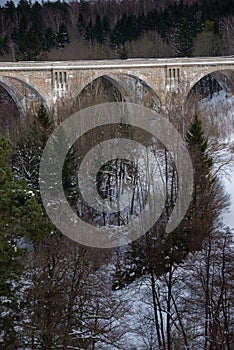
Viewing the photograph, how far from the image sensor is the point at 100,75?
110 feet

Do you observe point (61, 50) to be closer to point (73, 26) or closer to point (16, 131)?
point (73, 26)

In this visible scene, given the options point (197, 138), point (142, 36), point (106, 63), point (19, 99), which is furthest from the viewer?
point (142, 36)

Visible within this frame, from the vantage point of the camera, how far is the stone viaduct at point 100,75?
105ft

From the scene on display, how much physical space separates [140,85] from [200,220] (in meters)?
19.0

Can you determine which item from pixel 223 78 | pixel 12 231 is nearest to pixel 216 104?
pixel 223 78

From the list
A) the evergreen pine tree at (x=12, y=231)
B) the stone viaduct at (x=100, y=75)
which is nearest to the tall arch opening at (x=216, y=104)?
the stone viaduct at (x=100, y=75)

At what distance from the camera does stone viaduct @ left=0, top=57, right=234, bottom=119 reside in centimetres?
3191

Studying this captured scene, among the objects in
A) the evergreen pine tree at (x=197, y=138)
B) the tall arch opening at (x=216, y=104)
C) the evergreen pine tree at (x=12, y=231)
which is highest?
the tall arch opening at (x=216, y=104)

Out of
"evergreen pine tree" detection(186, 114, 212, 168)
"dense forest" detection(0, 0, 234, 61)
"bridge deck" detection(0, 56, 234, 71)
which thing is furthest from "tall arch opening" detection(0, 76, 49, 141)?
"dense forest" detection(0, 0, 234, 61)

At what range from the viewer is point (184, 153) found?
840 inches

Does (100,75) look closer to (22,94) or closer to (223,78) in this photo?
(22,94)

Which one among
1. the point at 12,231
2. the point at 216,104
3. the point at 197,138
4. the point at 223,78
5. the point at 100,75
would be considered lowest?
the point at 12,231

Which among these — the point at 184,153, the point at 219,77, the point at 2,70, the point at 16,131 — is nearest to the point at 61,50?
the point at 219,77

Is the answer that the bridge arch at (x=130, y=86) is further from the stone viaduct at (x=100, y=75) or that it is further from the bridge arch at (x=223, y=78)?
the bridge arch at (x=223, y=78)
